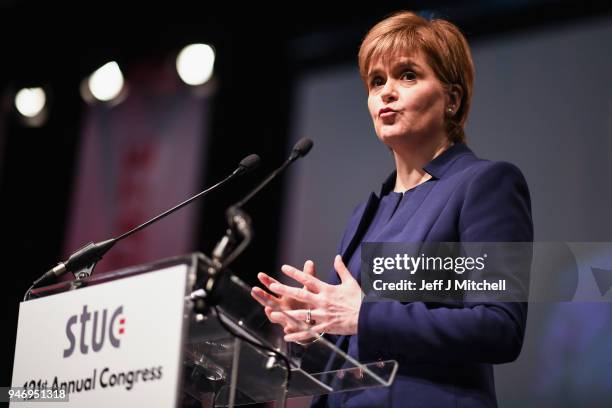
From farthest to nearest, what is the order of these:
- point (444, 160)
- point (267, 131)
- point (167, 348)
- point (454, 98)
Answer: point (267, 131) < point (454, 98) < point (444, 160) < point (167, 348)

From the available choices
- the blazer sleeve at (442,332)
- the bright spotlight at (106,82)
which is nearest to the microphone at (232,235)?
the blazer sleeve at (442,332)

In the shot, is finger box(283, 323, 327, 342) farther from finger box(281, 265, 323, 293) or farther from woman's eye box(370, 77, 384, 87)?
woman's eye box(370, 77, 384, 87)

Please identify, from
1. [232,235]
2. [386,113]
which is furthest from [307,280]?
[386,113]

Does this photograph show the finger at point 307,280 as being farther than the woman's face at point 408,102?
No

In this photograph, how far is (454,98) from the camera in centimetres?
215

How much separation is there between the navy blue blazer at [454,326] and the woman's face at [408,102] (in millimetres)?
233

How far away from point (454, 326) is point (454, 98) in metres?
0.78

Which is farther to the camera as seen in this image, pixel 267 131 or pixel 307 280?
pixel 267 131

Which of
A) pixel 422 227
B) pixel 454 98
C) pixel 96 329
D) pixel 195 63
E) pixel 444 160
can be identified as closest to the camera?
pixel 96 329

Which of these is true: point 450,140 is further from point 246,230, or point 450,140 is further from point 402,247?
point 246,230

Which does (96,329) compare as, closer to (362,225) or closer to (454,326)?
(454,326)

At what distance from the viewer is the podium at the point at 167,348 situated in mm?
1391

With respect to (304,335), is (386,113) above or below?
above

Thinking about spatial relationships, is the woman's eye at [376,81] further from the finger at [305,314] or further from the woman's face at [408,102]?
the finger at [305,314]
